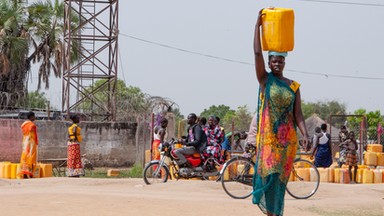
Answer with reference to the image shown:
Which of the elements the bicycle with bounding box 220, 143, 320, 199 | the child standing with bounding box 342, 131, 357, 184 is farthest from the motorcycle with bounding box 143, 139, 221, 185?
the child standing with bounding box 342, 131, 357, 184

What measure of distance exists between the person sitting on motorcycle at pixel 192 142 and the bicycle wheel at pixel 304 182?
1.94m

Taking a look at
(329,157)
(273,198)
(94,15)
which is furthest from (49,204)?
(94,15)

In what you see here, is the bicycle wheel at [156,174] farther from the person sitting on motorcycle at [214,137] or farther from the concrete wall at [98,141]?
the concrete wall at [98,141]

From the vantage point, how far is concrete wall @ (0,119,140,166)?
81.3ft

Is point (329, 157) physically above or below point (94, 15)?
below

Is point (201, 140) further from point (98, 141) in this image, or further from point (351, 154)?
point (98, 141)

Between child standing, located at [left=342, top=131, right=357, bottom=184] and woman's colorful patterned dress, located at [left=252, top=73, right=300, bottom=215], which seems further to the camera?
child standing, located at [left=342, top=131, right=357, bottom=184]

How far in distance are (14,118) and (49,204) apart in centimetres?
1538

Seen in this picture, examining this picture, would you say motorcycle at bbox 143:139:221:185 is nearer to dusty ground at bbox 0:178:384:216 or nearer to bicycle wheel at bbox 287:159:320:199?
dusty ground at bbox 0:178:384:216

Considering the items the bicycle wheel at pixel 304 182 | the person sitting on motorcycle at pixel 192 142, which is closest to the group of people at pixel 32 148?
the person sitting on motorcycle at pixel 192 142

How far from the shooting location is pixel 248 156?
13602 millimetres

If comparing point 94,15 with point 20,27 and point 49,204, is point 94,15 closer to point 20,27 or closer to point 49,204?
point 20,27

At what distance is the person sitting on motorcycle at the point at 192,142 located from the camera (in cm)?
1491

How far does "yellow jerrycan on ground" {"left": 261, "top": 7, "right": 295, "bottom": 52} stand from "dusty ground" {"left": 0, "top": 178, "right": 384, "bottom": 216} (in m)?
3.18
